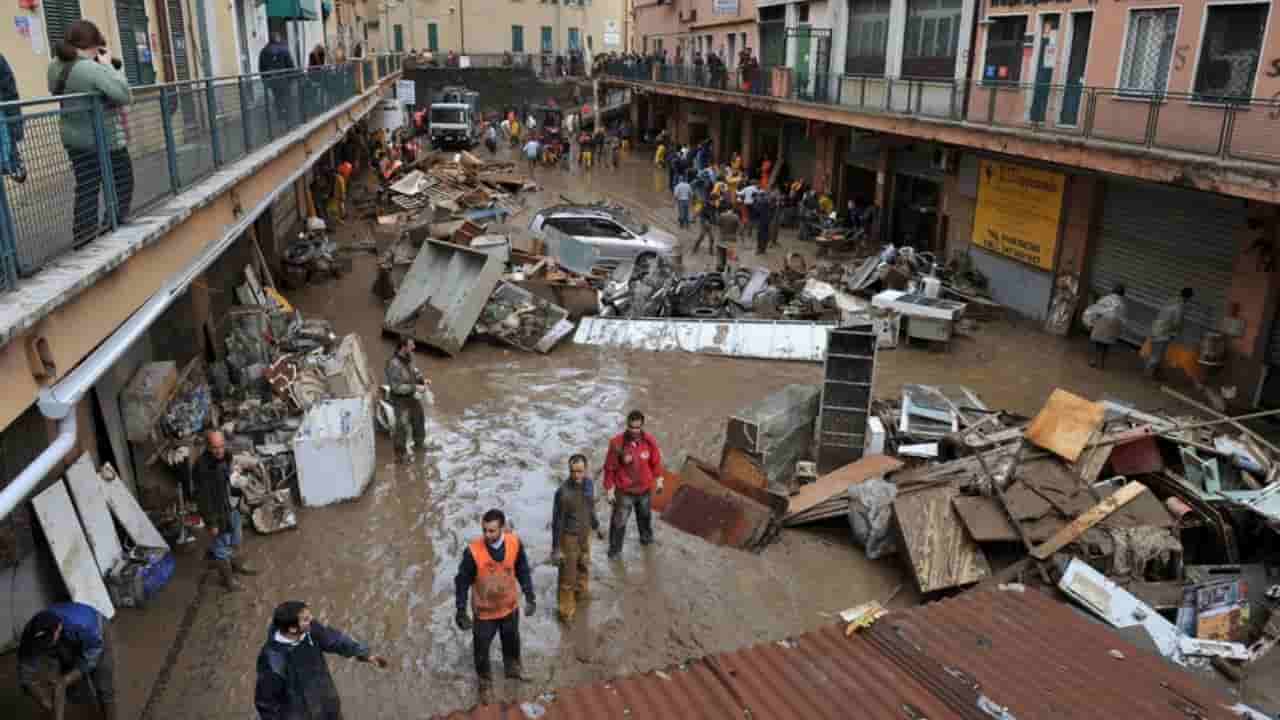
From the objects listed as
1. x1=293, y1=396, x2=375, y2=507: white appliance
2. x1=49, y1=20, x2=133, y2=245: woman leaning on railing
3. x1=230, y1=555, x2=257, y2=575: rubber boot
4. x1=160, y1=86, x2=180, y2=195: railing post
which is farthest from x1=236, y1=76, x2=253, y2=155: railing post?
x1=230, y1=555, x2=257, y2=575: rubber boot

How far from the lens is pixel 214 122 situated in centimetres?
852

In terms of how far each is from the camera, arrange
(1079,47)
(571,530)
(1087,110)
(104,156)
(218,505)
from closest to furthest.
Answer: (104,156), (571,530), (218,505), (1087,110), (1079,47)

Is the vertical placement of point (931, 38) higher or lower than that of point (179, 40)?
higher

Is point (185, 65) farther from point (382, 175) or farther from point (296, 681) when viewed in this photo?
point (382, 175)

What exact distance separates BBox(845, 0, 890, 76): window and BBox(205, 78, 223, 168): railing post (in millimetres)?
19662

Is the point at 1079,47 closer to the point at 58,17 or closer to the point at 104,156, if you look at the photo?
the point at 58,17

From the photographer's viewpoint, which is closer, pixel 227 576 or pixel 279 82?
pixel 227 576

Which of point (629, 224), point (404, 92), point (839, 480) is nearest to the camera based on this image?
point (839, 480)

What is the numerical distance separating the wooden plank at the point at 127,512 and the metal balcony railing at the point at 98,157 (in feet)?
9.40

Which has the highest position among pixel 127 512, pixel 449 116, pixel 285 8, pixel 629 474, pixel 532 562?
pixel 285 8

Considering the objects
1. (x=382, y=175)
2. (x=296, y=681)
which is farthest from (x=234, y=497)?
(x=382, y=175)

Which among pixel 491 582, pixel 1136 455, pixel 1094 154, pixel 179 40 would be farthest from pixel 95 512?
pixel 1094 154

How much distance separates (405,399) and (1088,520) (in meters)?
7.78

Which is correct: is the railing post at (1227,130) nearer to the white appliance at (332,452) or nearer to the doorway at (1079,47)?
the doorway at (1079,47)
